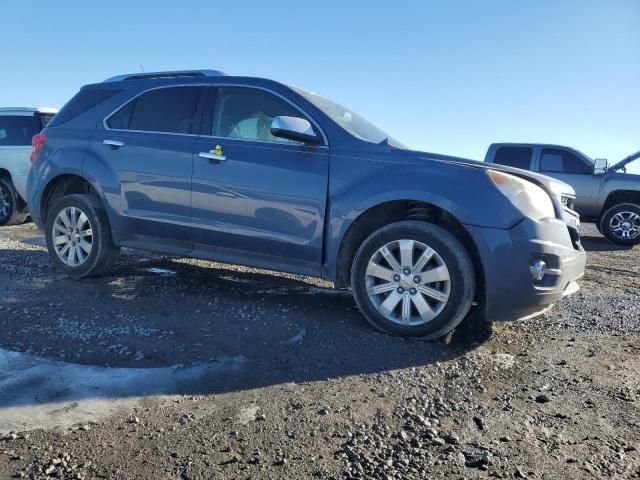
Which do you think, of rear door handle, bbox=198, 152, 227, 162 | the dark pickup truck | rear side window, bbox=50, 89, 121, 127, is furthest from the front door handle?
the dark pickup truck

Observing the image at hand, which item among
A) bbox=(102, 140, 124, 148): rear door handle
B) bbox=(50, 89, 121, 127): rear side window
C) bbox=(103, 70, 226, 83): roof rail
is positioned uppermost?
bbox=(103, 70, 226, 83): roof rail

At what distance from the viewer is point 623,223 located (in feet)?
33.5

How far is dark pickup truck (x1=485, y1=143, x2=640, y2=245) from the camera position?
33.4 ft

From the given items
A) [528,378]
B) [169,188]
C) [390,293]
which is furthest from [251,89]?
[528,378]

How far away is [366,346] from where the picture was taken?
3.37m

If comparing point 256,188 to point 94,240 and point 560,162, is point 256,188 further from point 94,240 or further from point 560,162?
point 560,162

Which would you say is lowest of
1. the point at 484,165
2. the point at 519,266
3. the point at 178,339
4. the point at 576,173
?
the point at 178,339

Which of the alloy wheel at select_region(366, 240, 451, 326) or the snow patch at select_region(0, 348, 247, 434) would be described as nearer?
the snow patch at select_region(0, 348, 247, 434)

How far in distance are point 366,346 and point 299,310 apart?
896 millimetres

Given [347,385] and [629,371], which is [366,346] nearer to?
[347,385]

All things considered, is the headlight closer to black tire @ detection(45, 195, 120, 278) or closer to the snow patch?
the snow patch

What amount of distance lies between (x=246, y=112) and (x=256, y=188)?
77 centimetres

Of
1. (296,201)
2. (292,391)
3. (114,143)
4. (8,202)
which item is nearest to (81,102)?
(114,143)

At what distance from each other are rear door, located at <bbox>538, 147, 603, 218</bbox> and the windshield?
7071 mm
